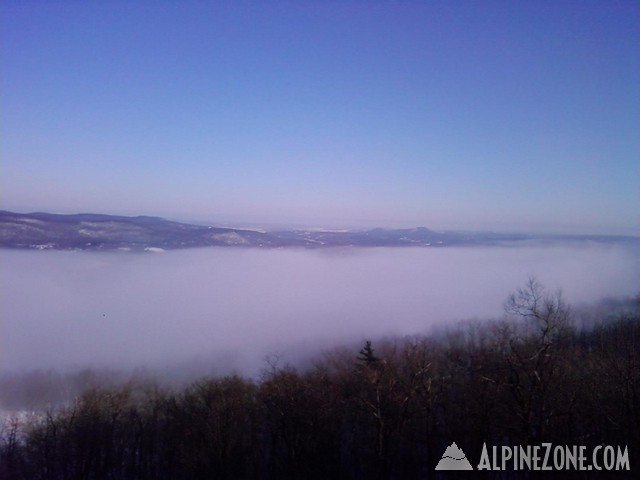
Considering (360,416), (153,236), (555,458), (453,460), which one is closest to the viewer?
(555,458)

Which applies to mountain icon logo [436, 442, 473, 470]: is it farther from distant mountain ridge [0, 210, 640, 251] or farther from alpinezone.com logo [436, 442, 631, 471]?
distant mountain ridge [0, 210, 640, 251]

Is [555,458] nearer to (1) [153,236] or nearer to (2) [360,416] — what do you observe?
(2) [360,416]

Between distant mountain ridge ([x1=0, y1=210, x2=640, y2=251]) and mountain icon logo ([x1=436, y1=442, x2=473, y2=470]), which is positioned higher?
distant mountain ridge ([x1=0, y1=210, x2=640, y2=251])

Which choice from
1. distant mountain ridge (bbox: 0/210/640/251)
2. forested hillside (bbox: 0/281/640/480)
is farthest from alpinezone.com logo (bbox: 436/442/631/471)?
distant mountain ridge (bbox: 0/210/640/251)

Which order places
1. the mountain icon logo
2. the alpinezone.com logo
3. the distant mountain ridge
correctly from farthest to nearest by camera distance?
the distant mountain ridge → the mountain icon logo → the alpinezone.com logo

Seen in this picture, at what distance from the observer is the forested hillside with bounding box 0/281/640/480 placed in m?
14.6

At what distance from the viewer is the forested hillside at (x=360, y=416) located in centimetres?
1459

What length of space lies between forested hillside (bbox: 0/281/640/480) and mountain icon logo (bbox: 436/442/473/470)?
1.05 ft

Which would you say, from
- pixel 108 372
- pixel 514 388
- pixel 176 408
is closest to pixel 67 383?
pixel 108 372

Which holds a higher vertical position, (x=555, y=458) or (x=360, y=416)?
(x=555, y=458)

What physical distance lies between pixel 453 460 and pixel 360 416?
4.33 meters

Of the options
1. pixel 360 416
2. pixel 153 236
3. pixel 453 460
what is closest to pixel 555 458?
pixel 453 460

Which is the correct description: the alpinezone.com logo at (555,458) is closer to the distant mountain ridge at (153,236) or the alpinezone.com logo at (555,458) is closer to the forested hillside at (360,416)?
the forested hillside at (360,416)

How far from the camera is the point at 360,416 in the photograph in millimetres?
17984
